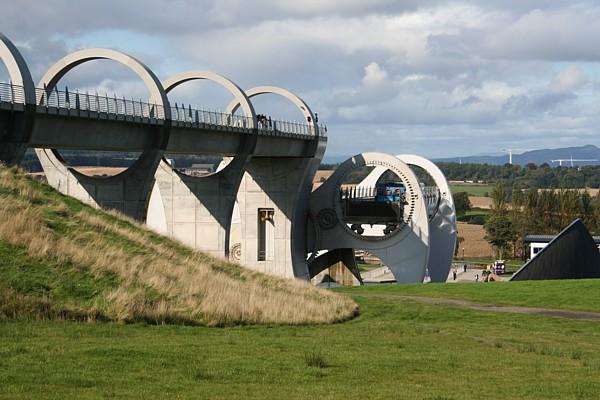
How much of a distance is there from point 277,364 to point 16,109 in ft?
81.6

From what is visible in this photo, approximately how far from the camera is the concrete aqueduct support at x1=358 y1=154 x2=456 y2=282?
85750 millimetres

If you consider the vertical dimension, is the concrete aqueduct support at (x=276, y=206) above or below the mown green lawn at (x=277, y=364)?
above

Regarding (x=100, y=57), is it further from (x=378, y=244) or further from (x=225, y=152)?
(x=378, y=244)

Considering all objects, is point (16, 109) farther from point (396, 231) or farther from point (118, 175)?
point (396, 231)

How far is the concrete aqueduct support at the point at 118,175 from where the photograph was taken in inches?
1880

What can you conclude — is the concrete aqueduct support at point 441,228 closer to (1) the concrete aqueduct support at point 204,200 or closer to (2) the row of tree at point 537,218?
(1) the concrete aqueduct support at point 204,200

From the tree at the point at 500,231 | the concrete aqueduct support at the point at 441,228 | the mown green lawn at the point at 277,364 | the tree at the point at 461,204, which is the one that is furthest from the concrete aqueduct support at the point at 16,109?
the tree at the point at 461,204

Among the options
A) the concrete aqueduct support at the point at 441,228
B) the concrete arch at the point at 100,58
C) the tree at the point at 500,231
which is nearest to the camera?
the concrete arch at the point at 100,58

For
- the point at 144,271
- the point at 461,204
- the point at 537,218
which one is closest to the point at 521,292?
the point at 144,271

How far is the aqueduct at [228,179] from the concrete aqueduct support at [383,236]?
0.08 metres

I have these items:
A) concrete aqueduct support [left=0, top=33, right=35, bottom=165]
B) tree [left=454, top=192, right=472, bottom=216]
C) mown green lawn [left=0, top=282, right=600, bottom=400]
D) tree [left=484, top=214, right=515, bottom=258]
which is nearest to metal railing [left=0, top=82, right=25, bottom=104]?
concrete aqueduct support [left=0, top=33, right=35, bottom=165]

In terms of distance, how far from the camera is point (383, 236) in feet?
253

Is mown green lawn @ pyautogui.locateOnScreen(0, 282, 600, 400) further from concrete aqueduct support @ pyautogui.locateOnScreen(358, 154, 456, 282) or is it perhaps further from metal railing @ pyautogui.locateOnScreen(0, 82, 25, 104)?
concrete aqueduct support @ pyautogui.locateOnScreen(358, 154, 456, 282)

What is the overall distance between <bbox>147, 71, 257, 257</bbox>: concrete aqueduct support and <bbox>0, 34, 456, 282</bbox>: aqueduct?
0.21 ft
